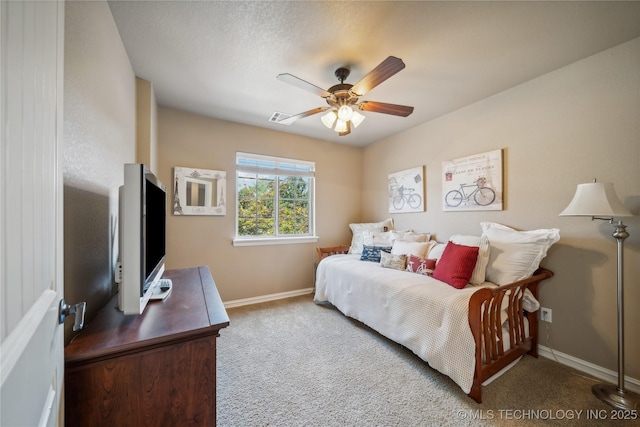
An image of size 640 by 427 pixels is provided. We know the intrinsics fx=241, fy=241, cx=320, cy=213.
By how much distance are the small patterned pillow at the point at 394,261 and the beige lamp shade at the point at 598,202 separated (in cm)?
140

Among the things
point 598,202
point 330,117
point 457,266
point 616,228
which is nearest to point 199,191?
point 330,117

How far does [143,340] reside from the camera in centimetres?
85

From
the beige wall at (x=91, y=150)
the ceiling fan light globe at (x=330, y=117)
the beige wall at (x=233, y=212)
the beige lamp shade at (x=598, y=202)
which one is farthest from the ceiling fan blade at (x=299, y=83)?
the beige lamp shade at (x=598, y=202)

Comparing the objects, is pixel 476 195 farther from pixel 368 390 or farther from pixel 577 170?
pixel 368 390

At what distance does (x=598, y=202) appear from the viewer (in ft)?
5.24

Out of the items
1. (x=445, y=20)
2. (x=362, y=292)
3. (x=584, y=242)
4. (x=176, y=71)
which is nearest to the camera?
(x=445, y=20)

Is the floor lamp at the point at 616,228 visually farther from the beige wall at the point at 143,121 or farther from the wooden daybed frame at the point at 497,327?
the beige wall at the point at 143,121

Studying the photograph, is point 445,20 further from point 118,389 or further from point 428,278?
point 118,389

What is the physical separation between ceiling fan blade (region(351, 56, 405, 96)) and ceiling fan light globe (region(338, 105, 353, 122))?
0.13 metres

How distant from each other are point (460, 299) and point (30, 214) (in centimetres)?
210

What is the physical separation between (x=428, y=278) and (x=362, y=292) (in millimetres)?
662

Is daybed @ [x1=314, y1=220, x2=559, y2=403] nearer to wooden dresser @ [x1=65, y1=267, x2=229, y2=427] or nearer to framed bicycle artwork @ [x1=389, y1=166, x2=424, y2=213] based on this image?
framed bicycle artwork @ [x1=389, y1=166, x2=424, y2=213]

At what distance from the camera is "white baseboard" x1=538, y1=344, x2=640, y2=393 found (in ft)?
5.54

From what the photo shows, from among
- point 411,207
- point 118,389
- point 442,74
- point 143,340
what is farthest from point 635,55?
point 118,389
